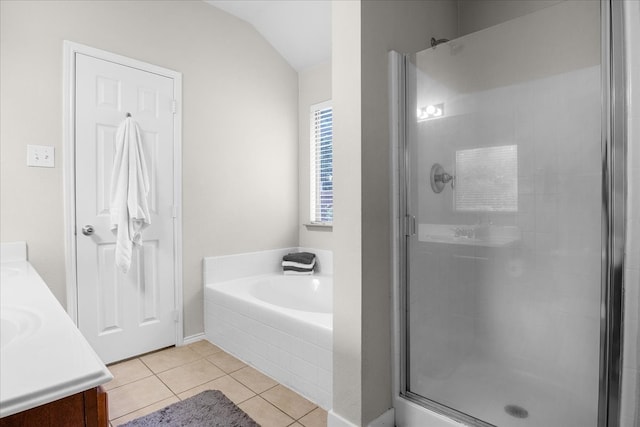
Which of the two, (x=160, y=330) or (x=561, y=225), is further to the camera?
(x=160, y=330)

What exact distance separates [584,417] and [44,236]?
9.32 feet

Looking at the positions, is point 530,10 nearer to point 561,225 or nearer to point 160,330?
point 561,225

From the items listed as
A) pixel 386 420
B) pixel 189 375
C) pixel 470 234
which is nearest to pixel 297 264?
pixel 189 375

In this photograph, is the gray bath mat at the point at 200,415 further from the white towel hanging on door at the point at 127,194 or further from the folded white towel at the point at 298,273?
the folded white towel at the point at 298,273

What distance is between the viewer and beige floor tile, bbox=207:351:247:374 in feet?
7.51

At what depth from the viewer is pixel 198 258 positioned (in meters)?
2.75

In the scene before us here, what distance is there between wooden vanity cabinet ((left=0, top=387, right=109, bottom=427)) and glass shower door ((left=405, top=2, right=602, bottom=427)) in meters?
1.35

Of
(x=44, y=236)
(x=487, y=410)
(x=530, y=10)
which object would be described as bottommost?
(x=487, y=410)

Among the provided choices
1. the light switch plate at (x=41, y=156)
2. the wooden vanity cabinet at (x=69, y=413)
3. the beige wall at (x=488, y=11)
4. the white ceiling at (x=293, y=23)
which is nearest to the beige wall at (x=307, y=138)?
the white ceiling at (x=293, y=23)

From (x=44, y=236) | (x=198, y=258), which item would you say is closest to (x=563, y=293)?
(x=198, y=258)

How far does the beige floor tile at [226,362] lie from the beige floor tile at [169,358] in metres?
0.12

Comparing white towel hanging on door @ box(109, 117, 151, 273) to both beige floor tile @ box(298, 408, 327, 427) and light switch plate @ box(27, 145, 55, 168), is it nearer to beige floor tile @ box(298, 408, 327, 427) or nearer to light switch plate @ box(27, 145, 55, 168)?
light switch plate @ box(27, 145, 55, 168)

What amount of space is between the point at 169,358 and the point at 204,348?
0.26m

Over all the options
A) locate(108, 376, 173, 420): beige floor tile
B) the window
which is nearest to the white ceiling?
the window
